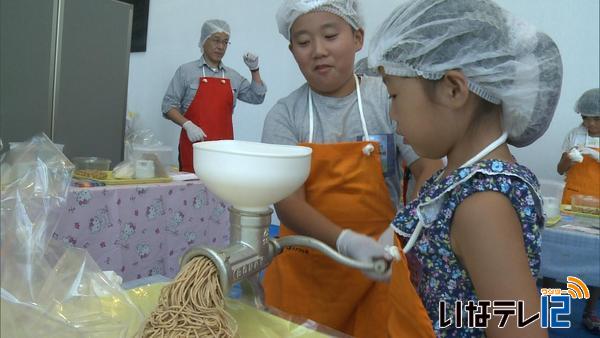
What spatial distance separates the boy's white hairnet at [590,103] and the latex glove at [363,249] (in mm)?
2708

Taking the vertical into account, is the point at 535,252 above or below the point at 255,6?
below

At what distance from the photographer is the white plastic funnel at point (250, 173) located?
562 mm

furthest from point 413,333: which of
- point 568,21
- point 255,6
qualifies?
point 255,6

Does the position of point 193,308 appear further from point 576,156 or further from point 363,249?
point 576,156

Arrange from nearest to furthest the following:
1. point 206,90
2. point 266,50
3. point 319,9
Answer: point 319,9 < point 206,90 < point 266,50

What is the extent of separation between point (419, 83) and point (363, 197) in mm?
404

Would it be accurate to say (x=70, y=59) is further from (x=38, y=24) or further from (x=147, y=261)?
(x=147, y=261)

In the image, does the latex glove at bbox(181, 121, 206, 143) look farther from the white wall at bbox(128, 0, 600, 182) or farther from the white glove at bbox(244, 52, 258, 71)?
the white wall at bbox(128, 0, 600, 182)

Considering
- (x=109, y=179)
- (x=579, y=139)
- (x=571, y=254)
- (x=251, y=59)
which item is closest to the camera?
(x=109, y=179)

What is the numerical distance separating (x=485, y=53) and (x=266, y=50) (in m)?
3.46

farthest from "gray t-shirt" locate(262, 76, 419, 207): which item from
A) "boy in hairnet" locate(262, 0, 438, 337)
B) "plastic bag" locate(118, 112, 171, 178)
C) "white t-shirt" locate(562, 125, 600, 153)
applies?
"white t-shirt" locate(562, 125, 600, 153)

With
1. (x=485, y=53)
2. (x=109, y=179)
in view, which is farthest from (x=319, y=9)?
(x=109, y=179)

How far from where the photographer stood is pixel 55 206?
65 cm

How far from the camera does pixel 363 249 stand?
665mm
